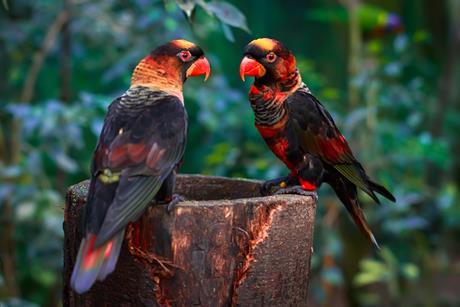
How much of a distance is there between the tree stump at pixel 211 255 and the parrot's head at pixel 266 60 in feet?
1.79

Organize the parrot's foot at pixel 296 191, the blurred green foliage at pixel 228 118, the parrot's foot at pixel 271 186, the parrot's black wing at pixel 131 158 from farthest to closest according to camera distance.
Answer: the blurred green foliage at pixel 228 118 < the parrot's foot at pixel 271 186 < the parrot's foot at pixel 296 191 < the parrot's black wing at pixel 131 158

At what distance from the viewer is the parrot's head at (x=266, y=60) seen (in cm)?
268

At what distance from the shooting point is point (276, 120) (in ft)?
8.90

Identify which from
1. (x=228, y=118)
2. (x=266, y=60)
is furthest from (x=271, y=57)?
(x=228, y=118)

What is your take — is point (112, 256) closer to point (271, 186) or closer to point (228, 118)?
point (271, 186)

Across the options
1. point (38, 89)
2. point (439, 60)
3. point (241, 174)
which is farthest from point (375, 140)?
point (38, 89)

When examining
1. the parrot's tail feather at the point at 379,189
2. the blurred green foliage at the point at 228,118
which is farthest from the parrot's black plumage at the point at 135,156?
the blurred green foliage at the point at 228,118

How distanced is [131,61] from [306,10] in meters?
1.98

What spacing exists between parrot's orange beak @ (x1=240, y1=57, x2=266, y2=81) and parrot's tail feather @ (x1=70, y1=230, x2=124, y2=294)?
32.7 inches

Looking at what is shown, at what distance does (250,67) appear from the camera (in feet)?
8.79

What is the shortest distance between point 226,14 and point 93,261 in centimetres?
90

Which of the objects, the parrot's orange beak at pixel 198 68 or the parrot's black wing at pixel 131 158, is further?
the parrot's orange beak at pixel 198 68

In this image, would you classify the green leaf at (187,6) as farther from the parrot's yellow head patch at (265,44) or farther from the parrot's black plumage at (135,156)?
the parrot's yellow head patch at (265,44)

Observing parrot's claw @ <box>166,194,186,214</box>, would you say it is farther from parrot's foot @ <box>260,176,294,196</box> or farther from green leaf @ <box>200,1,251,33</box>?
green leaf @ <box>200,1,251,33</box>
